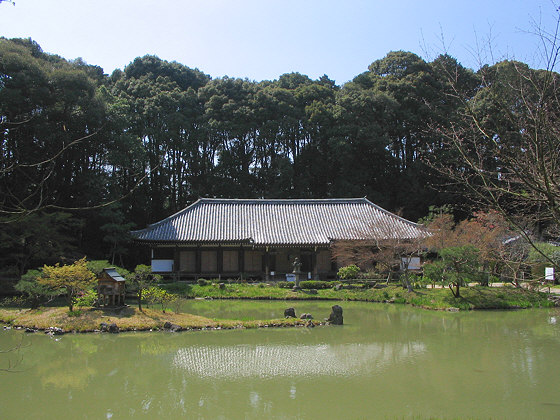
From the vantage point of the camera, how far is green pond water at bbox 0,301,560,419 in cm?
719

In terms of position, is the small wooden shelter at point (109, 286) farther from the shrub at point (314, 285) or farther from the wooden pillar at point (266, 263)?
the wooden pillar at point (266, 263)

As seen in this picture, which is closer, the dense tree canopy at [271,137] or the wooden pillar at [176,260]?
the wooden pillar at [176,260]

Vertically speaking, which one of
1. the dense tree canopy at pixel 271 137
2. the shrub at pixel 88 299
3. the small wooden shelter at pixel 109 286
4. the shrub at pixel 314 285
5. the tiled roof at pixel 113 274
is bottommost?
the shrub at pixel 314 285

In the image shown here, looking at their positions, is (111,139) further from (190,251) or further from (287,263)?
(287,263)

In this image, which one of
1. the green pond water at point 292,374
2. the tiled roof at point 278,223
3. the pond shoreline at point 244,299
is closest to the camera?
the green pond water at point 292,374

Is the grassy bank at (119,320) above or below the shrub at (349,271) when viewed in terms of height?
below

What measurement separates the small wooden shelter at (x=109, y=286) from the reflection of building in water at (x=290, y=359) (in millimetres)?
4378

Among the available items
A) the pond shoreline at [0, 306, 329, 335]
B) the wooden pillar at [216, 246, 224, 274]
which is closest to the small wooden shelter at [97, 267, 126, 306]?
the pond shoreline at [0, 306, 329, 335]

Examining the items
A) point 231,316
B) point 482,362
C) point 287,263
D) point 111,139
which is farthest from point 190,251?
point 482,362

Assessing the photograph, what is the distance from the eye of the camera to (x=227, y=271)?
26.5 metres

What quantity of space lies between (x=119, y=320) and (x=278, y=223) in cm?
1550

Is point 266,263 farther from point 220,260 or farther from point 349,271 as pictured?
point 349,271

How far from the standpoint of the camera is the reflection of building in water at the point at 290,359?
9.23 m

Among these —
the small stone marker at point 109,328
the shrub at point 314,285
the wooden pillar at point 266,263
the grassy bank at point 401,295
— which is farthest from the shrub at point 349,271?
the small stone marker at point 109,328
